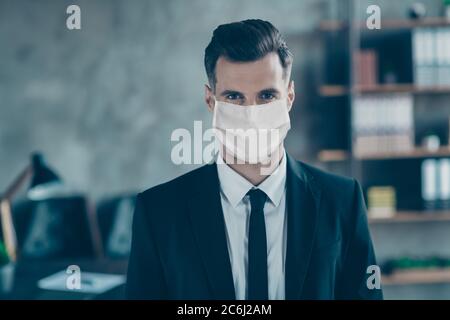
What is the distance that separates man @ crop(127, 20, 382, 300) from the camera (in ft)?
3.84

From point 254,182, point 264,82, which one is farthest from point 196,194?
point 264,82

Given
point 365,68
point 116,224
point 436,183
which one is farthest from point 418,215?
point 116,224

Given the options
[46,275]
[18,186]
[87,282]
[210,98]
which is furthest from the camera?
[18,186]

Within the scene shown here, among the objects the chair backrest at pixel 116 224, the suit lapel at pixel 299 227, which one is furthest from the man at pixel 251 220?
the chair backrest at pixel 116 224

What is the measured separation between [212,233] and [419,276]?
90.2 inches

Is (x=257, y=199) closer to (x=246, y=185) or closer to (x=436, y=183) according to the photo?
(x=246, y=185)

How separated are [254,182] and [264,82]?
0.21 meters

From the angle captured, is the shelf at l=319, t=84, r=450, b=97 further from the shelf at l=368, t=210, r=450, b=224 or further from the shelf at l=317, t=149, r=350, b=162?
the shelf at l=368, t=210, r=450, b=224

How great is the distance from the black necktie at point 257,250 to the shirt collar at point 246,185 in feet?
0.05

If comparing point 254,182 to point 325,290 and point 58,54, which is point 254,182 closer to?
point 325,290

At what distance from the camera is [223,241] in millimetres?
1177

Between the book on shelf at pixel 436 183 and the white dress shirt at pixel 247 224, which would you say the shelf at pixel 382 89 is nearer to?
the book on shelf at pixel 436 183

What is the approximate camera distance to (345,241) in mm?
1184

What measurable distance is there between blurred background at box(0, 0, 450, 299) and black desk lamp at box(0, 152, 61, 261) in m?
0.07
